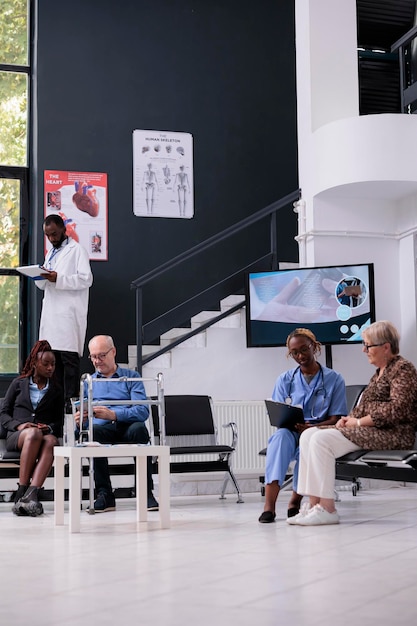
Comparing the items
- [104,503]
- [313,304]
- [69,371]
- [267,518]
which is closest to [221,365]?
[313,304]

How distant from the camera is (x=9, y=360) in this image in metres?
8.35

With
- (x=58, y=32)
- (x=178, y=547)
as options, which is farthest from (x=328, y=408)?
(x=58, y=32)

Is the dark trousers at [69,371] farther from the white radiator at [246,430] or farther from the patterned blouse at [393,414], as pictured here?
the patterned blouse at [393,414]

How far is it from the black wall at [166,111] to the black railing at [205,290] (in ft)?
1.33

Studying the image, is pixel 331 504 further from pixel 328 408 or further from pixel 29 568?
pixel 29 568

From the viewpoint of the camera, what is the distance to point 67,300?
711 centimetres

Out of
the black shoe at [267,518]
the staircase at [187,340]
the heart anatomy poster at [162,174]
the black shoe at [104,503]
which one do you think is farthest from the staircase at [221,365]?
the black shoe at [267,518]

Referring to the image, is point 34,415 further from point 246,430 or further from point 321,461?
point 246,430

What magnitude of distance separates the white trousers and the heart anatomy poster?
4555 millimetres

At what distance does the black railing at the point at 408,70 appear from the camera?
8336 millimetres

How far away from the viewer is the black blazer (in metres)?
5.94

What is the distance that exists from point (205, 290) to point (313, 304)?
1.32 metres

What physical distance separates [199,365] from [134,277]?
125 cm

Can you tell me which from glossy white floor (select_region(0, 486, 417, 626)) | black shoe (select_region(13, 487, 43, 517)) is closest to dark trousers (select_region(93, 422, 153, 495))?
black shoe (select_region(13, 487, 43, 517))
